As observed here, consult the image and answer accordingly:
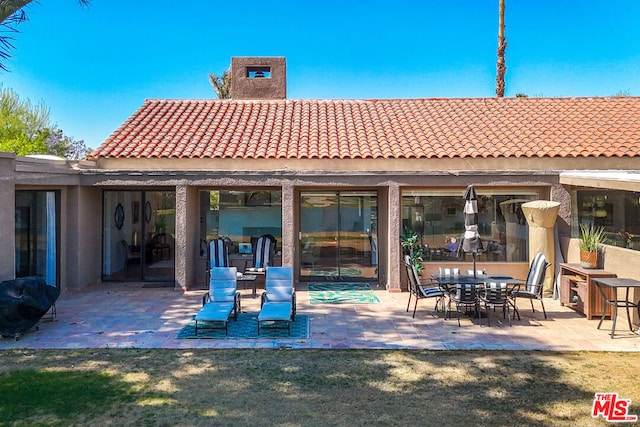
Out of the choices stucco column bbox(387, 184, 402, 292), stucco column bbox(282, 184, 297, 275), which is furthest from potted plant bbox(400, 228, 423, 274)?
stucco column bbox(282, 184, 297, 275)

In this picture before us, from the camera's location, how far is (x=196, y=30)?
21.9 meters

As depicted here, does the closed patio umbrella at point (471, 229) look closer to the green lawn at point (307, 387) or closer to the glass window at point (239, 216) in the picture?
the green lawn at point (307, 387)

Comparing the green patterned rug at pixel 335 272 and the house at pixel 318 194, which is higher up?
the house at pixel 318 194

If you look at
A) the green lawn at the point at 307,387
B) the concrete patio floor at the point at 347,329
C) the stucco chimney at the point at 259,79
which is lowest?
the green lawn at the point at 307,387

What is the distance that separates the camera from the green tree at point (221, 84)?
37469 millimetres

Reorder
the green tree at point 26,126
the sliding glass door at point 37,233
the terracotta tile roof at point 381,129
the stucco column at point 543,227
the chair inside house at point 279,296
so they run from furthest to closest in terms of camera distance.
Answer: the green tree at point 26,126 → the terracotta tile roof at point 381,129 → the stucco column at point 543,227 → the sliding glass door at point 37,233 → the chair inside house at point 279,296

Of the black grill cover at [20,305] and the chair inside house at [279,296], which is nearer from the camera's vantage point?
the black grill cover at [20,305]

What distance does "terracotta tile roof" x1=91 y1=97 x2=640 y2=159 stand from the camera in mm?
14461

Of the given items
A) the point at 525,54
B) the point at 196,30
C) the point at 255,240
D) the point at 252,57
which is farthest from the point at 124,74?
the point at 525,54

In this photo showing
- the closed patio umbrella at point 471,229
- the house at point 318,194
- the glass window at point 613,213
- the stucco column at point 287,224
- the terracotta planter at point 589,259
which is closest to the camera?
the closed patio umbrella at point 471,229

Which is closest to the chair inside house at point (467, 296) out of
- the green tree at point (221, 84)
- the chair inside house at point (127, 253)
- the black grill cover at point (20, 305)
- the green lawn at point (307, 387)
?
the green lawn at point (307, 387)

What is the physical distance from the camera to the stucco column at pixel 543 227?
12727 millimetres

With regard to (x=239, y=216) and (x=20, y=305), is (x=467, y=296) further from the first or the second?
(x=20, y=305)

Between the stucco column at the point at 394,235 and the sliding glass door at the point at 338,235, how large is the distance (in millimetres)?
1559
